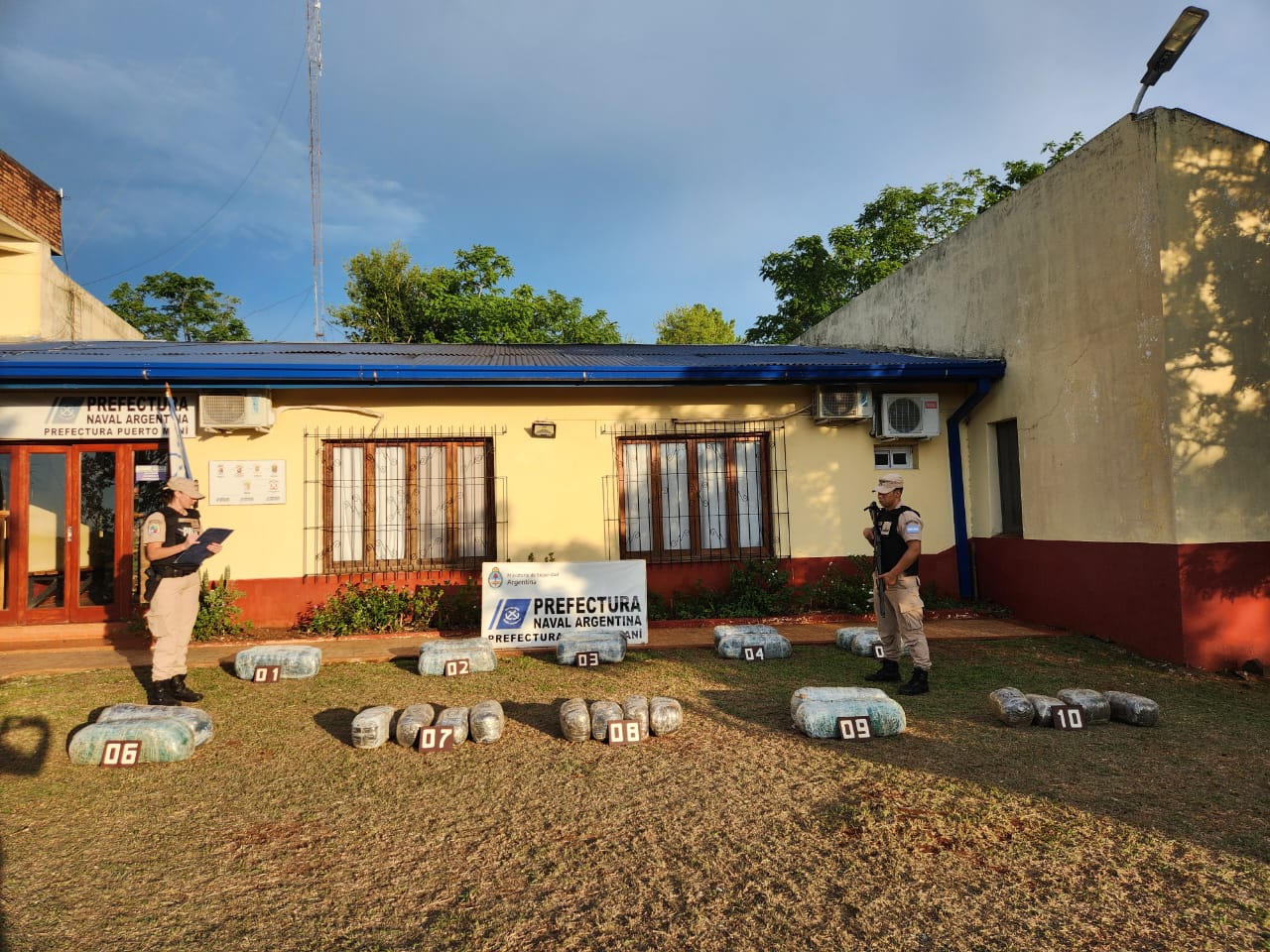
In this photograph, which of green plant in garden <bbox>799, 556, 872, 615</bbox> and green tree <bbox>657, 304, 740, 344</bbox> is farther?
green tree <bbox>657, 304, 740, 344</bbox>

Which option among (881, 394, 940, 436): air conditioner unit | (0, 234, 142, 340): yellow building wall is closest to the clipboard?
(881, 394, 940, 436): air conditioner unit

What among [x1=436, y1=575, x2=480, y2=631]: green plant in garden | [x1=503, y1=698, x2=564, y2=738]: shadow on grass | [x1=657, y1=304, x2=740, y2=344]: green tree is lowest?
[x1=503, y1=698, x2=564, y2=738]: shadow on grass

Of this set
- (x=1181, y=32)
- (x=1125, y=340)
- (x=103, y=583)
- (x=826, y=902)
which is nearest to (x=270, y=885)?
(x=826, y=902)

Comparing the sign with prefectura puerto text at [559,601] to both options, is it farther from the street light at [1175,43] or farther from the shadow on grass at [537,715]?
the street light at [1175,43]

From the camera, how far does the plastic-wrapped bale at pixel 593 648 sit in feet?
23.2

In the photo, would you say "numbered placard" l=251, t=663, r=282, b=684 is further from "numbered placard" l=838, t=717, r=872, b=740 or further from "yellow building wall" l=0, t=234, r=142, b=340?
"yellow building wall" l=0, t=234, r=142, b=340

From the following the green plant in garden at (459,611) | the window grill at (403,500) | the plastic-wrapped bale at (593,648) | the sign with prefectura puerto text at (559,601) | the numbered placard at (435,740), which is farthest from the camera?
the window grill at (403,500)

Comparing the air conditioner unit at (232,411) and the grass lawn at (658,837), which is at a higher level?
the air conditioner unit at (232,411)

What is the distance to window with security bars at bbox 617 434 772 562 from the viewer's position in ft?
31.3

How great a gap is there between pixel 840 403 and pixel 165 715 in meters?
7.64

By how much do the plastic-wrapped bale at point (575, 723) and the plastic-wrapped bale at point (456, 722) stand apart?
25.0 inches

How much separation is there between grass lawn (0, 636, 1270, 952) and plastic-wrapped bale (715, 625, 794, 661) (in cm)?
150

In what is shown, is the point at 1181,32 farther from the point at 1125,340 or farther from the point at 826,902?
the point at 826,902

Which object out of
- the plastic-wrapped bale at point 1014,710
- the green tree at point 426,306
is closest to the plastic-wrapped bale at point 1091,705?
the plastic-wrapped bale at point 1014,710
